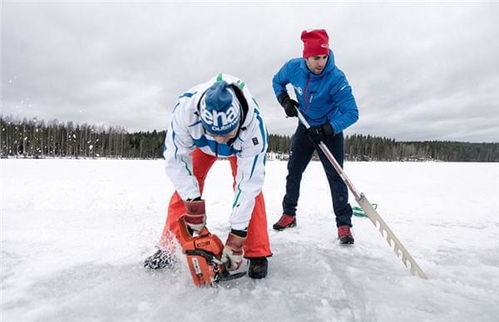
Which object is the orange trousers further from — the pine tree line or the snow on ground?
the pine tree line

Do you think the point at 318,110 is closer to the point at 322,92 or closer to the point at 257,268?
the point at 322,92

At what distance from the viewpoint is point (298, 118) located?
3.68 meters

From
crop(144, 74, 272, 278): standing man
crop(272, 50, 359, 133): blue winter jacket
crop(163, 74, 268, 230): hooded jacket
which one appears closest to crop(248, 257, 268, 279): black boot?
crop(144, 74, 272, 278): standing man

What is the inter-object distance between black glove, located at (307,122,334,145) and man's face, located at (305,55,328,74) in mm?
540

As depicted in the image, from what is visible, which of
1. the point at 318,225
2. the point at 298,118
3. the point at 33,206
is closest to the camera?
the point at 298,118

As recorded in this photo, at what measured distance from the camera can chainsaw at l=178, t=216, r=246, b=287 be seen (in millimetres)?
2207

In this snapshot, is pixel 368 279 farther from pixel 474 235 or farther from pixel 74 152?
pixel 74 152

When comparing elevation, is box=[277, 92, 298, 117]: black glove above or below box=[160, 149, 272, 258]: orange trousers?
above

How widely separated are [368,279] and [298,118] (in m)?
1.86

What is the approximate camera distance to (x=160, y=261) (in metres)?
2.50

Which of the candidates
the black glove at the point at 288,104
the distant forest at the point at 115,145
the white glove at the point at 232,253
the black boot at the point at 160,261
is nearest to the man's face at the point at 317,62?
the black glove at the point at 288,104

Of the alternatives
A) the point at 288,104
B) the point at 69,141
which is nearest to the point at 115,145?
the point at 69,141

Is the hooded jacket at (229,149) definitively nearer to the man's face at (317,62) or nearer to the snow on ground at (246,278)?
the snow on ground at (246,278)

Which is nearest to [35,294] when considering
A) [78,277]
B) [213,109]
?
[78,277]
